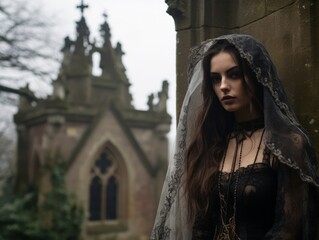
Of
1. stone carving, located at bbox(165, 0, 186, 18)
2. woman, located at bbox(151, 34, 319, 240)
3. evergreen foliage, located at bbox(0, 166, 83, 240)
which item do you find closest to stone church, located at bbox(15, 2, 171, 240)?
A: evergreen foliage, located at bbox(0, 166, 83, 240)

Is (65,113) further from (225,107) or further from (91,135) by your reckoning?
(225,107)

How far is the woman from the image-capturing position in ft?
6.34

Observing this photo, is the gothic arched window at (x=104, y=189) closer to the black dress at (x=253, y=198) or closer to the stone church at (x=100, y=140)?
the stone church at (x=100, y=140)

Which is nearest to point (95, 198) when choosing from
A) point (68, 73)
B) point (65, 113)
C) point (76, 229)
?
point (76, 229)

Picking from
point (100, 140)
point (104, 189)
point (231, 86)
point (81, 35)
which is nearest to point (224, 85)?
point (231, 86)

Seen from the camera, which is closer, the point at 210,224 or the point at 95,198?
the point at 210,224

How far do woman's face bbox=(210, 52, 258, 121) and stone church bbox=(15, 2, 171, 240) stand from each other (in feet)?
53.7

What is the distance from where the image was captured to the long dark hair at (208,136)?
2184mm

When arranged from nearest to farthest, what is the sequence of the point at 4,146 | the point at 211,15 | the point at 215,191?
the point at 215,191
the point at 211,15
the point at 4,146

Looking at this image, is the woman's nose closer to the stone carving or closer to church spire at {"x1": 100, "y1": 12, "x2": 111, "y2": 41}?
the stone carving

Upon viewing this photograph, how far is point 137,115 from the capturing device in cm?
2045

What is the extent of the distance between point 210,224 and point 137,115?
719 inches

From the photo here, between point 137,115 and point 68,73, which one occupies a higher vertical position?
point 68,73

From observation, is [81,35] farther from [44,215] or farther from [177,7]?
[177,7]
